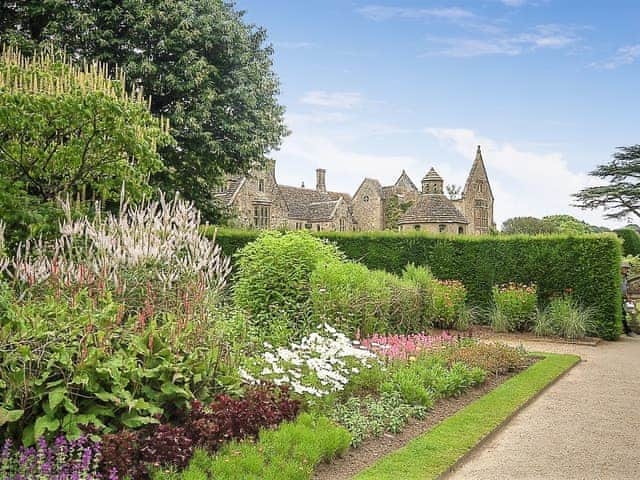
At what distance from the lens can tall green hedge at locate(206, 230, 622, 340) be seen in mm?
12969

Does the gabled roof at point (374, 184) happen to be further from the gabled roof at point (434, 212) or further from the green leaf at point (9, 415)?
the green leaf at point (9, 415)

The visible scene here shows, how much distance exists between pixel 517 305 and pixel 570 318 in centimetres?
105

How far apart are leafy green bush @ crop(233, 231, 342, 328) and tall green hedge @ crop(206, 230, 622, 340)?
13.5 feet

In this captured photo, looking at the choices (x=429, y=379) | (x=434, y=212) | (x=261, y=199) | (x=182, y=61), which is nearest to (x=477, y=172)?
(x=434, y=212)

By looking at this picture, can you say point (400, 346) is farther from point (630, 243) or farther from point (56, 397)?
point (630, 243)

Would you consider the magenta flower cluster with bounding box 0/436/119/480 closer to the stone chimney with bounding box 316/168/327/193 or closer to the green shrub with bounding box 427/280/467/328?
the green shrub with bounding box 427/280/467/328

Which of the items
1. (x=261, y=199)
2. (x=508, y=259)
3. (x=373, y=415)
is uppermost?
(x=261, y=199)

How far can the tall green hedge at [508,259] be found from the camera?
1297 centimetres

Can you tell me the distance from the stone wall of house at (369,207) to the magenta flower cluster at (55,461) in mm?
40502

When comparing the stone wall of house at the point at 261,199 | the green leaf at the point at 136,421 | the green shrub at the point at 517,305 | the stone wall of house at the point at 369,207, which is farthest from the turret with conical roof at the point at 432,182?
the green leaf at the point at 136,421

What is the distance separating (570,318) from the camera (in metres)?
12.6

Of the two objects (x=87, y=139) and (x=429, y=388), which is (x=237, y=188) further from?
(x=429, y=388)

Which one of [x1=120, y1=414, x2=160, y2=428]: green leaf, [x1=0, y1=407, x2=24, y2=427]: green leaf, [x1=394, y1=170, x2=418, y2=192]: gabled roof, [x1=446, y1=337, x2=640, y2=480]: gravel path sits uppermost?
[x1=394, y1=170, x2=418, y2=192]: gabled roof

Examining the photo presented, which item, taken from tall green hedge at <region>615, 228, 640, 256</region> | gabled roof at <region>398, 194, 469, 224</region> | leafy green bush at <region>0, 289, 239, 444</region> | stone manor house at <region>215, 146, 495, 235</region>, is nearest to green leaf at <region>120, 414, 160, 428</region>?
leafy green bush at <region>0, 289, 239, 444</region>
